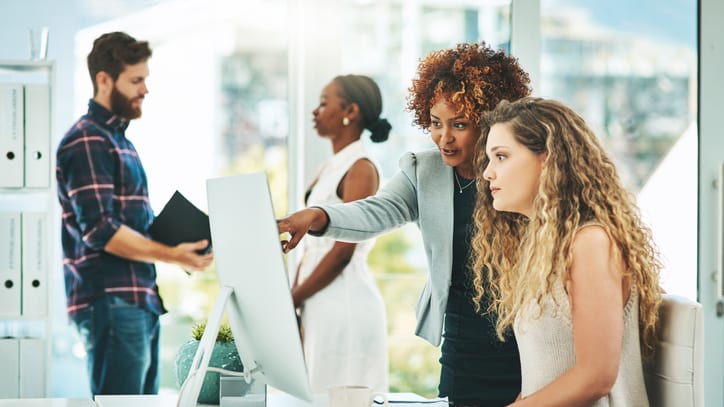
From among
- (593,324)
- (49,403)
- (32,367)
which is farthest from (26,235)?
(593,324)

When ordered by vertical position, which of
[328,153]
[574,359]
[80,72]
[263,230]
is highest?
[80,72]

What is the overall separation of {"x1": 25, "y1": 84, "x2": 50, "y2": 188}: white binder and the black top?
1.97m

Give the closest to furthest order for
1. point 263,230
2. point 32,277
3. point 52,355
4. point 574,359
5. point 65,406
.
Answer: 1. point 263,230
2. point 574,359
3. point 65,406
4. point 32,277
5. point 52,355

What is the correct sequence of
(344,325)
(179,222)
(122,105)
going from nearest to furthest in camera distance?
1. (179,222)
2. (344,325)
3. (122,105)

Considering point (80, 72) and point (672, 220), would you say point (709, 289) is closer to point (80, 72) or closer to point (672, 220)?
point (672, 220)

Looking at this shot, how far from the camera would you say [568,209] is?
66.1 inches

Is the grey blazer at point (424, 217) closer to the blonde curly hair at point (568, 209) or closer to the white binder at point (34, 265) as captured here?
the blonde curly hair at point (568, 209)

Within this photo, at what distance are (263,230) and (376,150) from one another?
8.90 ft

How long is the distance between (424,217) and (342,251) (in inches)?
43.8

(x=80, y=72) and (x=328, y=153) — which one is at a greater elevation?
(x=80, y=72)

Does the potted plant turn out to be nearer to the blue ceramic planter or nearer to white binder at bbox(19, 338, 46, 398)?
the blue ceramic planter

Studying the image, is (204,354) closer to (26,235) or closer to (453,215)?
(453,215)

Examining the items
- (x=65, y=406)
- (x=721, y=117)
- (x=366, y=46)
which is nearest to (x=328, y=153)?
(x=366, y=46)

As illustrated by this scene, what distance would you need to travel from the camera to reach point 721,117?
4.11m
